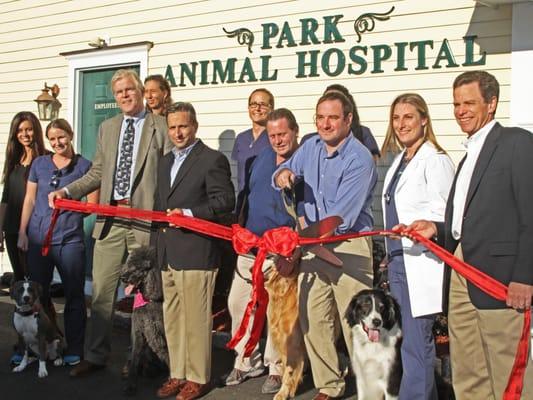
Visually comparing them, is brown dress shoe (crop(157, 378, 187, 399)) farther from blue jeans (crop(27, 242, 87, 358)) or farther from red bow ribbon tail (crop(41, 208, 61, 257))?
red bow ribbon tail (crop(41, 208, 61, 257))

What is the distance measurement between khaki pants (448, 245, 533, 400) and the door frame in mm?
5788

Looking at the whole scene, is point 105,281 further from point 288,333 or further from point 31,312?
point 288,333

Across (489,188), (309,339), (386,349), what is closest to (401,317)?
(386,349)

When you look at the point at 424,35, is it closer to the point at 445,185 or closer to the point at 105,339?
the point at 445,185

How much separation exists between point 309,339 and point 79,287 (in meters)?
2.12

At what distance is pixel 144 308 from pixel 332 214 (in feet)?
5.71

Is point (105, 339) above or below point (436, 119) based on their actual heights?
below

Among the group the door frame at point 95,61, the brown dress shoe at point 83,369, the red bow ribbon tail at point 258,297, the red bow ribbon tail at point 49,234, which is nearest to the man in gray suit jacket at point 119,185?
the brown dress shoe at point 83,369

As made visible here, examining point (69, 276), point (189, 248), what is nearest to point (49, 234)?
point (69, 276)

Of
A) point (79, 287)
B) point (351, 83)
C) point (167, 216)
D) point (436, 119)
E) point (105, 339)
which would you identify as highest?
Answer: point (351, 83)

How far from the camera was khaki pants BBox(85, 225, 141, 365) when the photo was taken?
5082mm

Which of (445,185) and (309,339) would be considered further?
(309,339)

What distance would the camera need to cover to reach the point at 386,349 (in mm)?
3924

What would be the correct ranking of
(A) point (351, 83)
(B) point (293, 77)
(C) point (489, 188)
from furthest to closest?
(B) point (293, 77)
(A) point (351, 83)
(C) point (489, 188)
